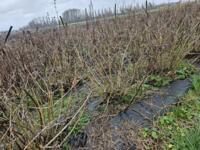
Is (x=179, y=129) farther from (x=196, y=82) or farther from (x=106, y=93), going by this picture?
(x=196, y=82)

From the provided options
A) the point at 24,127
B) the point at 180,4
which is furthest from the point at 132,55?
the point at 180,4

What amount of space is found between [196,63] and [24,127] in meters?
4.36

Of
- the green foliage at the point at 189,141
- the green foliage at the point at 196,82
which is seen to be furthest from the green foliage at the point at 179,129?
the green foliage at the point at 196,82

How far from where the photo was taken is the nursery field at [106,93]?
3580 millimetres

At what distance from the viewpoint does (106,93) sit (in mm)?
4848

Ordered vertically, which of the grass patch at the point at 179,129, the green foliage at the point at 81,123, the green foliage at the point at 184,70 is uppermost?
the green foliage at the point at 81,123

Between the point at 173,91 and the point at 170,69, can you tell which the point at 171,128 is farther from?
the point at 170,69

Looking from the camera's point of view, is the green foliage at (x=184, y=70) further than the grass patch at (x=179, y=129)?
Yes

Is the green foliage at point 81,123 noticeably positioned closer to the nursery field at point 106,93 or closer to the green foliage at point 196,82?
the nursery field at point 106,93

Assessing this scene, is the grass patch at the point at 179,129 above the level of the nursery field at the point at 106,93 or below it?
below

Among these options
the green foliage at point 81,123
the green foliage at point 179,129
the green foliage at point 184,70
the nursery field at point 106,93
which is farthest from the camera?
the green foliage at point 184,70

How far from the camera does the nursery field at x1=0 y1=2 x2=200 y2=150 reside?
3.58 metres

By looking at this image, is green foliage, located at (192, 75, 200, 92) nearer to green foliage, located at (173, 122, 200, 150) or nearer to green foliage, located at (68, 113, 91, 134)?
green foliage, located at (173, 122, 200, 150)

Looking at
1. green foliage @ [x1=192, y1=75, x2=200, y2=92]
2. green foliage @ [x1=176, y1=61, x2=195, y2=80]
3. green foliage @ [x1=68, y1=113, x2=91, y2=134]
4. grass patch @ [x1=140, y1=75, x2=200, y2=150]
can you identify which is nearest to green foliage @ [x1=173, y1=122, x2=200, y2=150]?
grass patch @ [x1=140, y1=75, x2=200, y2=150]
